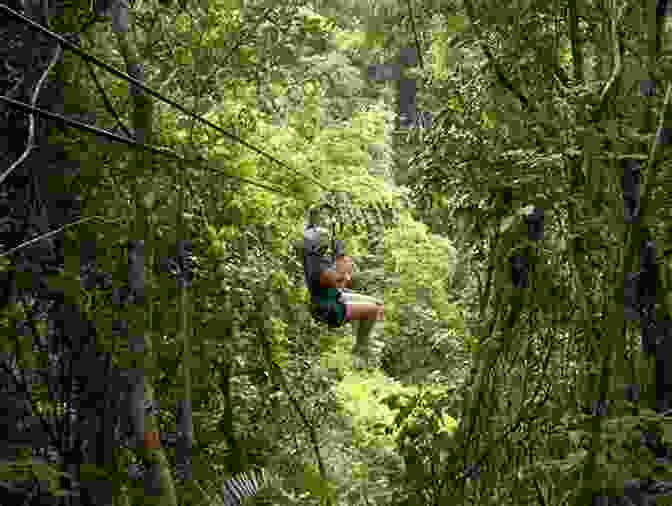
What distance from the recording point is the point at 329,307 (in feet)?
16.6

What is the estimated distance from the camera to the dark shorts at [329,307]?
196 inches

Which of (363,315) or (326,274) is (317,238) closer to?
(326,274)

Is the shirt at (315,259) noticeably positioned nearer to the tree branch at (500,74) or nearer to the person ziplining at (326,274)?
the person ziplining at (326,274)

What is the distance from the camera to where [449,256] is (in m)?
11.8

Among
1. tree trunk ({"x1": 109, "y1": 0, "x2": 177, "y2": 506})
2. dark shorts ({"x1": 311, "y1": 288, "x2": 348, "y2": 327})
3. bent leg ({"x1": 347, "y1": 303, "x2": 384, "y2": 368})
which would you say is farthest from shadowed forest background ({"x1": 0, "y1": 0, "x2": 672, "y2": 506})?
bent leg ({"x1": 347, "y1": 303, "x2": 384, "y2": 368})

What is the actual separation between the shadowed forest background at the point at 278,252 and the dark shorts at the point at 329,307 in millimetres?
491

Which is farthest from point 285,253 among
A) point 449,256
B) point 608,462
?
point 449,256

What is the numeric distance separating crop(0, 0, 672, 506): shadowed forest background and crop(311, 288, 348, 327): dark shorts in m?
0.49

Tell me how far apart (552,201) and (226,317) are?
10.8ft

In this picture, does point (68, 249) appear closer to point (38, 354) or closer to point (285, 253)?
point (38, 354)

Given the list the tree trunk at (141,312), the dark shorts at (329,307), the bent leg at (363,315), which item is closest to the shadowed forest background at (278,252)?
the tree trunk at (141,312)

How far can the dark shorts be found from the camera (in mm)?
4977

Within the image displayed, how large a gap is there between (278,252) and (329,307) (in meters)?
1.24

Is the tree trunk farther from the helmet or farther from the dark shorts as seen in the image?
the dark shorts
